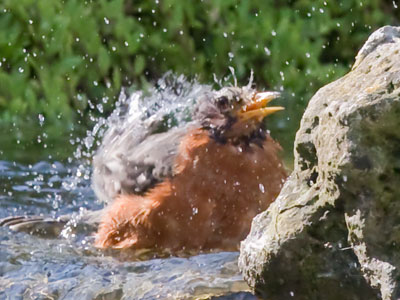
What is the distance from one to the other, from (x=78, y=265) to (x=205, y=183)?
697 millimetres

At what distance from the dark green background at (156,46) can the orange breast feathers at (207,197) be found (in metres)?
3.38

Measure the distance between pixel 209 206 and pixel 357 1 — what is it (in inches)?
205

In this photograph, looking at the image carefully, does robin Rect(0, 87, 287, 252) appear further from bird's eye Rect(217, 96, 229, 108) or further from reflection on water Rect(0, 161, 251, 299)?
reflection on water Rect(0, 161, 251, 299)

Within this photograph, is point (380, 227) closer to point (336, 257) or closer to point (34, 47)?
point (336, 257)

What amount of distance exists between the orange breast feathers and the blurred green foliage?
3523 millimetres

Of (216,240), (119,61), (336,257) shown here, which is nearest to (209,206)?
(216,240)

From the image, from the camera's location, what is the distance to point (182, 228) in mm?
4270

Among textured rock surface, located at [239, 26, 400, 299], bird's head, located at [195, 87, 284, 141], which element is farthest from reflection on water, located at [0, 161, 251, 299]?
bird's head, located at [195, 87, 284, 141]

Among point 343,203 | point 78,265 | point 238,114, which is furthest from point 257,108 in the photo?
point 343,203

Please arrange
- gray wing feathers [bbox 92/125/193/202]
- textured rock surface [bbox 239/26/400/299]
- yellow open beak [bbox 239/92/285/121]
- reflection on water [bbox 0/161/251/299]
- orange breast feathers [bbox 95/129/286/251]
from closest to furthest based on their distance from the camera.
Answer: textured rock surface [bbox 239/26/400/299] → reflection on water [bbox 0/161/251/299] → orange breast feathers [bbox 95/129/286/251] → yellow open beak [bbox 239/92/285/121] → gray wing feathers [bbox 92/125/193/202]

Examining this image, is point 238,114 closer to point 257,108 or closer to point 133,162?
point 257,108

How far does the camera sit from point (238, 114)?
4418mm

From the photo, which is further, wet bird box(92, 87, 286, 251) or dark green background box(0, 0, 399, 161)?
dark green background box(0, 0, 399, 161)

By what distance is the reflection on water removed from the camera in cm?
314
